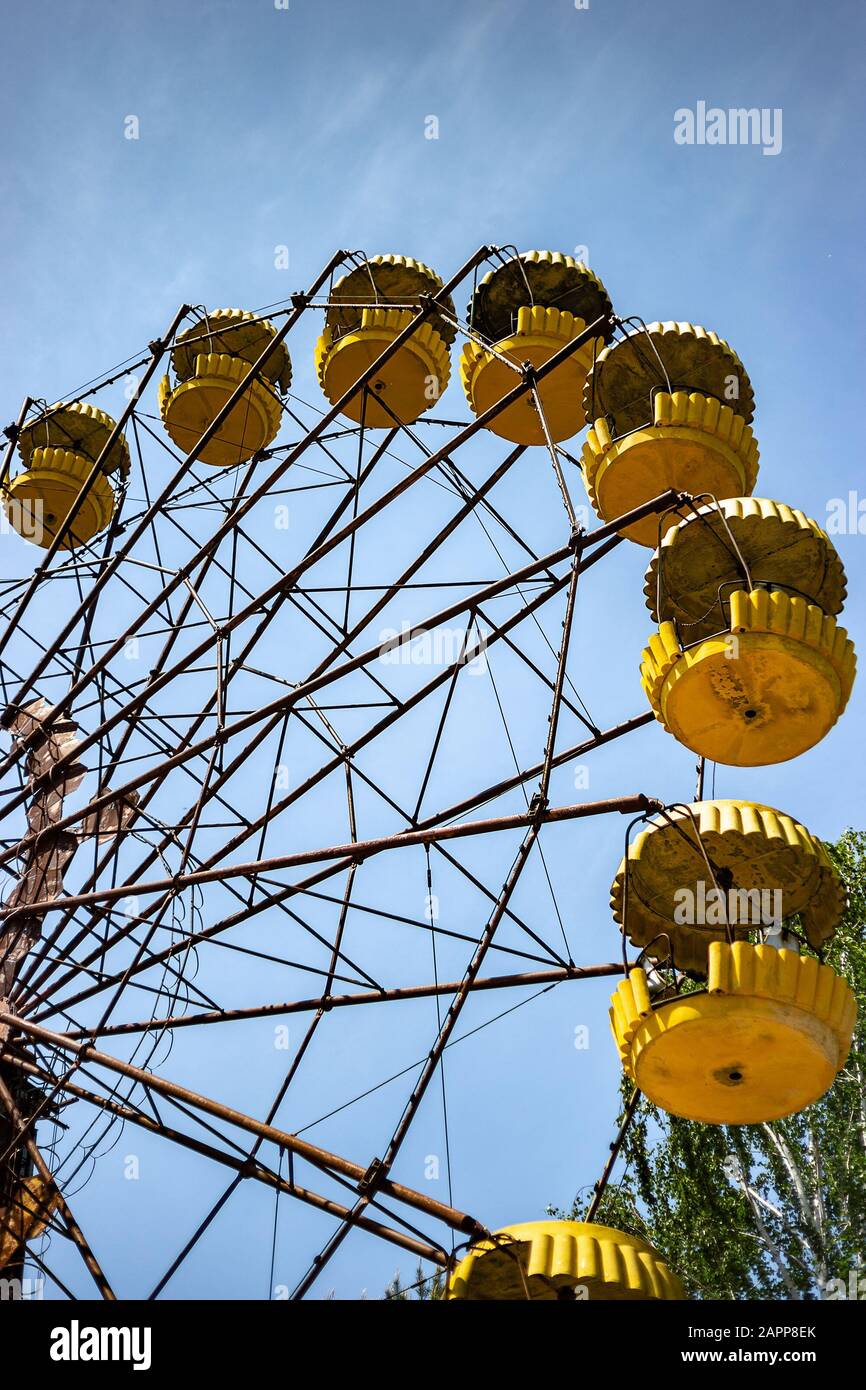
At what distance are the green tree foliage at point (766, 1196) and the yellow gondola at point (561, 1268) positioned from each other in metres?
13.4

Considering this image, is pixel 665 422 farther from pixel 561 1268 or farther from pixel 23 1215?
pixel 23 1215

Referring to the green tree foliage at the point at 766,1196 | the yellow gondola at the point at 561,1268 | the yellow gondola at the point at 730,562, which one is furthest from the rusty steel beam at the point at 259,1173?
the green tree foliage at the point at 766,1196

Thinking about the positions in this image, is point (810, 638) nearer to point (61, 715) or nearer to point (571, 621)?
point (571, 621)

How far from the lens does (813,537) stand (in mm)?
10547

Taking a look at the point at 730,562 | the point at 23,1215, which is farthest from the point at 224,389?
the point at 23,1215

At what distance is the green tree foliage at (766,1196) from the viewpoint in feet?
70.1

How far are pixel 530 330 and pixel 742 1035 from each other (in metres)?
9.15

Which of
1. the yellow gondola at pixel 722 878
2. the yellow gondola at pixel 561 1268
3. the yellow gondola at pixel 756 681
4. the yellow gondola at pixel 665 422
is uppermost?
the yellow gondola at pixel 665 422

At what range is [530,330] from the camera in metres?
15.6

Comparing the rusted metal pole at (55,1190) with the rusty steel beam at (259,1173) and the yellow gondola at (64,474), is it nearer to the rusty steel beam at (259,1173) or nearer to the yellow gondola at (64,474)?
the rusty steel beam at (259,1173)

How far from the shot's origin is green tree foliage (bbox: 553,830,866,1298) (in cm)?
2136
